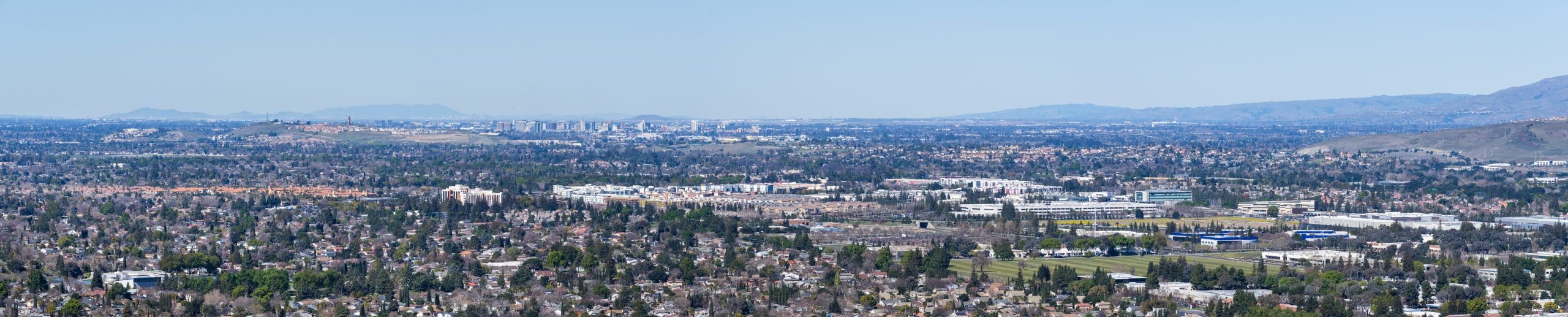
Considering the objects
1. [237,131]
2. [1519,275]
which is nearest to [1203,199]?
[1519,275]

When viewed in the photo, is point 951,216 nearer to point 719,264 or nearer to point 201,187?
point 719,264

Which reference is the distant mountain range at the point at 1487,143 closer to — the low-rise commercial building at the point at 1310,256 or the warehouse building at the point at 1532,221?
the warehouse building at the point at 1532,221

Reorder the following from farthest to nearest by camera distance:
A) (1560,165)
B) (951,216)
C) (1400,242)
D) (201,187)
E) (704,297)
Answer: (1560,165) → (201,187) → (951,216) → (1400,242) → (704,297)

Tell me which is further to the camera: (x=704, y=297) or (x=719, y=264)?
(x=719, y=264)

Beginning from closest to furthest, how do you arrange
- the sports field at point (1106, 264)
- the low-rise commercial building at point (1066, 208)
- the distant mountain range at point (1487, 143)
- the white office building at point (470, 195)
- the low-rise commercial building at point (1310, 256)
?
1. the sports field at point (1106, 264)
2. the low-rise commercial building at point (1310, 256)
3. the low-rise commercial building at point (1066, 208)
4. the white office building at point (470, 195)
5. the distant mountain range at point (1487, 143)

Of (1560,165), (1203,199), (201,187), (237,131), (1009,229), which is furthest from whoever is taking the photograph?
(237,131)

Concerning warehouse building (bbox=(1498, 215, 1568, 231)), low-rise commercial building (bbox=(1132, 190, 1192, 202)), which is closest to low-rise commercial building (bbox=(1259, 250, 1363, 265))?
warehouse building (bbox=(1498, 215, 1568, 231))

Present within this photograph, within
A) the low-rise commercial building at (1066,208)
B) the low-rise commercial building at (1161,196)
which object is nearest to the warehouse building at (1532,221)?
the low-rise commercial building at (1066,208)

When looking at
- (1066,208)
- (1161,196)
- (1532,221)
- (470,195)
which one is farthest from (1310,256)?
(470,195)
